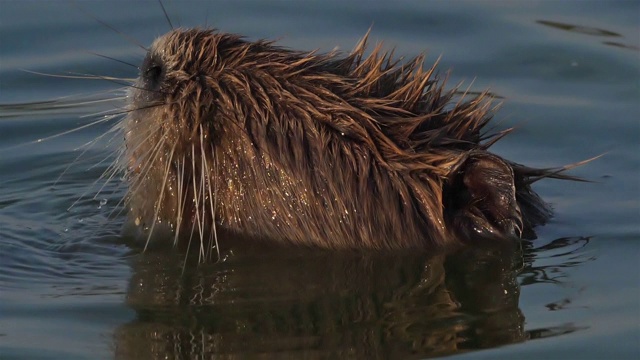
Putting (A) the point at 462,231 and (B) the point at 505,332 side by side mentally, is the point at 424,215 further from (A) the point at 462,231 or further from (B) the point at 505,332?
(B) the point at 505,332

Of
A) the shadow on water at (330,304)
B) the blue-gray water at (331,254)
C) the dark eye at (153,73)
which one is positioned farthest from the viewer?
the dark eye at (153,73)

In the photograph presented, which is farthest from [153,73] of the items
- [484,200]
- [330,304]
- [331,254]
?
[484,200]

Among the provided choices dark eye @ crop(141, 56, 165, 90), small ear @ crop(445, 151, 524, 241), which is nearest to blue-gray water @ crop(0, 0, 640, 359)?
small ear @ crop(445, 151, 524, 241)

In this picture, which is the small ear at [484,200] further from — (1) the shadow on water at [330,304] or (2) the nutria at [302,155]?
(1) the shadow on water at [330,304]

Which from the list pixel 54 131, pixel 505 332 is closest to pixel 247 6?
pixel 54 131

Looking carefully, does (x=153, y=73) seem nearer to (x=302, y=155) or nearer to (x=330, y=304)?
(x=302, y=155)

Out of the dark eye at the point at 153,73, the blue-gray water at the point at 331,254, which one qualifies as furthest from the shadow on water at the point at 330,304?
the dark eye at the point at 153,73

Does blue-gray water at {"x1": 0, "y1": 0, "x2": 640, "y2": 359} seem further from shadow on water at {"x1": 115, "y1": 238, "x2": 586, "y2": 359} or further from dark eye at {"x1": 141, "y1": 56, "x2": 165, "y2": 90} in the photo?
dark eye at {"x1": 141, "y1": 56, "x2": 165, "y2": 90}
